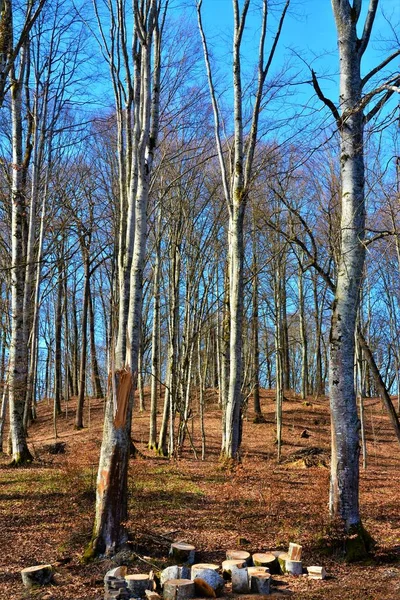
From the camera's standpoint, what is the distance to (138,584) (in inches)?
177

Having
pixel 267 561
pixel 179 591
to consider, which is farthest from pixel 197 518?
pixel 179 591

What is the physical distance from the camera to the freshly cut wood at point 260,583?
4.66 metres

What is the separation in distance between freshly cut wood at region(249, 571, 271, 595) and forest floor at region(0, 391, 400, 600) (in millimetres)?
140

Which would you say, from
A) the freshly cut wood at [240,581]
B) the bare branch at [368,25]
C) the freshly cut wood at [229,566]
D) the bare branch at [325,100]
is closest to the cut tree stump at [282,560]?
the freshly cut wood at [229,566]

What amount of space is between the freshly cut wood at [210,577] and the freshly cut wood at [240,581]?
0.13 m

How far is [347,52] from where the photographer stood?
6086 mm

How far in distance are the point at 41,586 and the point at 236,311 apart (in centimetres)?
675

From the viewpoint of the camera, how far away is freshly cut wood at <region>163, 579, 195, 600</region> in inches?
176

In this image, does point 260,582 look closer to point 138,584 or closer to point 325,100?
point 138,584

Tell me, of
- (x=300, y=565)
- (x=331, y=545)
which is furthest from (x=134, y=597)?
(x=331, y=545)

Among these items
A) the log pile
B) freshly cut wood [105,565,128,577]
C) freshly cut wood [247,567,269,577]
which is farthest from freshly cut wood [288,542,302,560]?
freshly cut wood [105,565,128,577]

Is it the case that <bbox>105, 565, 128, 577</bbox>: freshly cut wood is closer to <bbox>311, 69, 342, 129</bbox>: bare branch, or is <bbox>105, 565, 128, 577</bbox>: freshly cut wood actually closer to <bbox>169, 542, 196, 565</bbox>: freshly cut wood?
<bbox>169, 542, 196, 565</bbox>: freshly cut wood

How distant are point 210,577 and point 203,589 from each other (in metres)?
0.11

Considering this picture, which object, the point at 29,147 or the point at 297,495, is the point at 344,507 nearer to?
the point at 297,495
